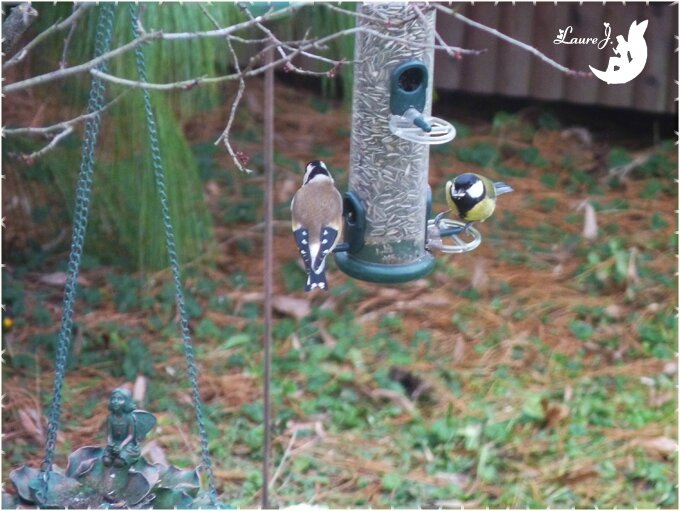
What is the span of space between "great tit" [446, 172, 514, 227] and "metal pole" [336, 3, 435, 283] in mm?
150

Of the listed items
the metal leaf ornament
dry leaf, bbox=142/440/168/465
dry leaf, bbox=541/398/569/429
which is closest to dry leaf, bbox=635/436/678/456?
dry leaf, bbox=541/398/569/429

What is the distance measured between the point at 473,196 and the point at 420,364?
150 centimetres

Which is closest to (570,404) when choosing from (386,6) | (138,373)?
(138,373)

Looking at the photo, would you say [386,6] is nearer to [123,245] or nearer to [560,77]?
[123,245]

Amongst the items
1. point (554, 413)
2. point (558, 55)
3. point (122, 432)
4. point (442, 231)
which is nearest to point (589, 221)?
point (558, 55)

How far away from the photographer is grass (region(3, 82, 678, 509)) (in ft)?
12.0

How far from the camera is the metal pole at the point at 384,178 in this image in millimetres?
2850

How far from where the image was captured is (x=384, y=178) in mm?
2967

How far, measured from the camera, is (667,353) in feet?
14.0

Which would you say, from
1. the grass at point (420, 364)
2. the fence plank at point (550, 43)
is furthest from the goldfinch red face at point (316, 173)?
the fence plank at point (550, 43)

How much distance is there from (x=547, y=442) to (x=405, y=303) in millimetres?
1111

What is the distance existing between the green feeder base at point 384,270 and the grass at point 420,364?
3.20 feet

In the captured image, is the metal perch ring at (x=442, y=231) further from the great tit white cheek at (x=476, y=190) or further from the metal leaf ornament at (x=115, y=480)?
the metal leaf ornament at (x=115, y=480)

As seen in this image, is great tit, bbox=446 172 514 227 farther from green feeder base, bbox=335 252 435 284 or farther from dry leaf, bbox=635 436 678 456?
dry leaf, bbox=635 436 678 456
